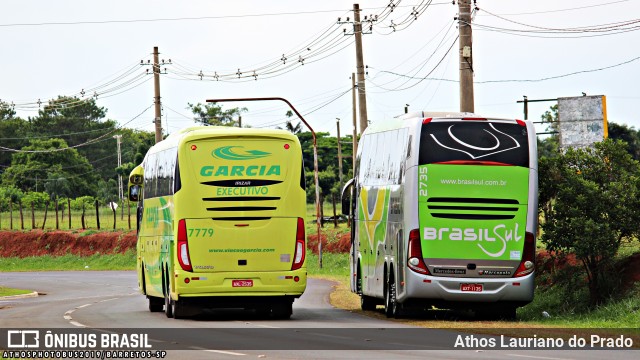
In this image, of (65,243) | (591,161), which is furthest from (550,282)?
(65,243)

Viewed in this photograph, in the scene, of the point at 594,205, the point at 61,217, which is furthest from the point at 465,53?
the point at 61,217

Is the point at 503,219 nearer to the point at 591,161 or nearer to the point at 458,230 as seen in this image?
the point at 458,230

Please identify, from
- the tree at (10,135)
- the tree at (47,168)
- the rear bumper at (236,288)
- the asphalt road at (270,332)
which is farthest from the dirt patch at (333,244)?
the tree at (10,135)

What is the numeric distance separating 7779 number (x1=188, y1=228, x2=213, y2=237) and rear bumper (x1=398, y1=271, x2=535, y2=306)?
4229 mm

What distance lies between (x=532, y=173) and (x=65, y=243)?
52312mm

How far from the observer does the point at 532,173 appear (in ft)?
81.9

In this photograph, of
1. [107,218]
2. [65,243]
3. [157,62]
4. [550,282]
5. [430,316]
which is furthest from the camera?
[107,218]

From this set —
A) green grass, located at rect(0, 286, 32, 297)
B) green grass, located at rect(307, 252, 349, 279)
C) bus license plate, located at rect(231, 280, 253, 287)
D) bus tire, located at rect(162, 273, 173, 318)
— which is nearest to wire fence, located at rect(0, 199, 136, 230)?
green grass, located at rect(307, 252, 349, 279)

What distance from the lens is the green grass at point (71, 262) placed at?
223 ft

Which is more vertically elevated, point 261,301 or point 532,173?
point 532,173

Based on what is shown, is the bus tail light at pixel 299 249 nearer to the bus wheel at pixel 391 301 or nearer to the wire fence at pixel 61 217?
the bus wheel at pixel 391 301

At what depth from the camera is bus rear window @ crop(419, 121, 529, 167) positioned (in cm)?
2484

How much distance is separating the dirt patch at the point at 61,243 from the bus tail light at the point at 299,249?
45360 mm

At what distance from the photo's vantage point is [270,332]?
2212 cm
